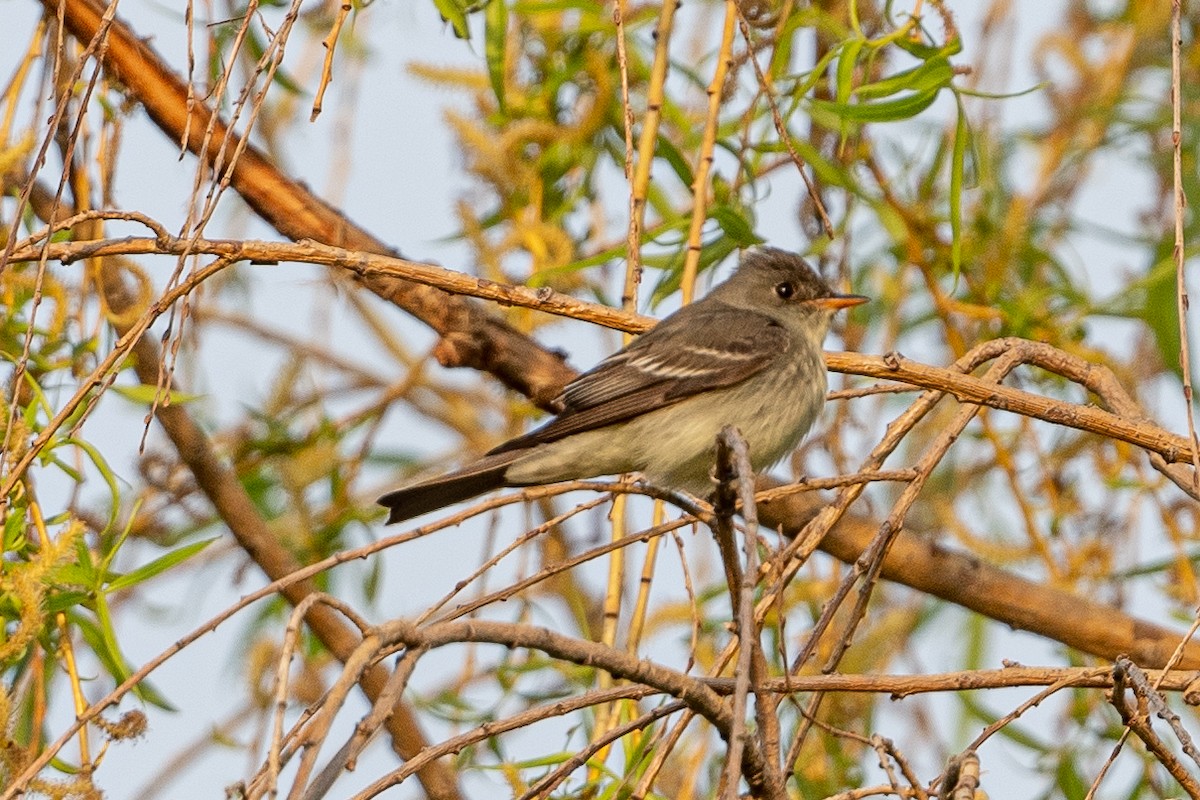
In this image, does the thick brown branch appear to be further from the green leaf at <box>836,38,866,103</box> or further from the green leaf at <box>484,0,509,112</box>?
the green leaf at <box>836,38,866,103</box>

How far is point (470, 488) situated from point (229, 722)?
215cm

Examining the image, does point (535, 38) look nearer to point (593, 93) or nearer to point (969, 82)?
point (593, 93)

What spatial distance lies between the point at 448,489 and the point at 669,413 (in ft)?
2.46

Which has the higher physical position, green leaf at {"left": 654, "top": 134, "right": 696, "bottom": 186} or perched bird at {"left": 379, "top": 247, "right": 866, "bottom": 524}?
green leaf at {"left": 654, "top": 134, "right": 696, "bottom": 186}

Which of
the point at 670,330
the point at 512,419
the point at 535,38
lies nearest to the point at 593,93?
the point at 535,38

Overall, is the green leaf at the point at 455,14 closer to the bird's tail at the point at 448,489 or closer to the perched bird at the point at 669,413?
the perched bird at the point at 669,413

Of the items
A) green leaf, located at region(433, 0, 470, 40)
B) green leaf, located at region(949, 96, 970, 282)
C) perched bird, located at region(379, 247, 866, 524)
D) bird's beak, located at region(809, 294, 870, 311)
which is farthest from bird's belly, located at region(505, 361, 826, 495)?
green leaf, located at region(433, 0, 470, 40)

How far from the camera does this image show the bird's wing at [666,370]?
473cm

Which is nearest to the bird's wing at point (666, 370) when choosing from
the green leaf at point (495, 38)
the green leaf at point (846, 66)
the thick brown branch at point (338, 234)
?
the thick brown branch at point (338, 234)

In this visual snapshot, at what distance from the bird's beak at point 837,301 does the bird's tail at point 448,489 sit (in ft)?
4.48

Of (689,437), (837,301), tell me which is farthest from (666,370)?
(837,301)

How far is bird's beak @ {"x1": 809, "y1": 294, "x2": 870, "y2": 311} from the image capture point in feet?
17.4

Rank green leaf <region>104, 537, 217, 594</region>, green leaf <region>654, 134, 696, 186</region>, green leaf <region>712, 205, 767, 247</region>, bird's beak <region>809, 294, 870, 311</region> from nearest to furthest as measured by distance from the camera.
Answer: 1. green leaf <region>104, 537, 217, 594</region>
2. green leaf <region>712, 205, 767, 247</region>
3. green leaf <region>654, 134, 696, 186</region>
4. bird's beak <region>809, 294, 870, 311</region>

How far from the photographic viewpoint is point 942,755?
238 inches
